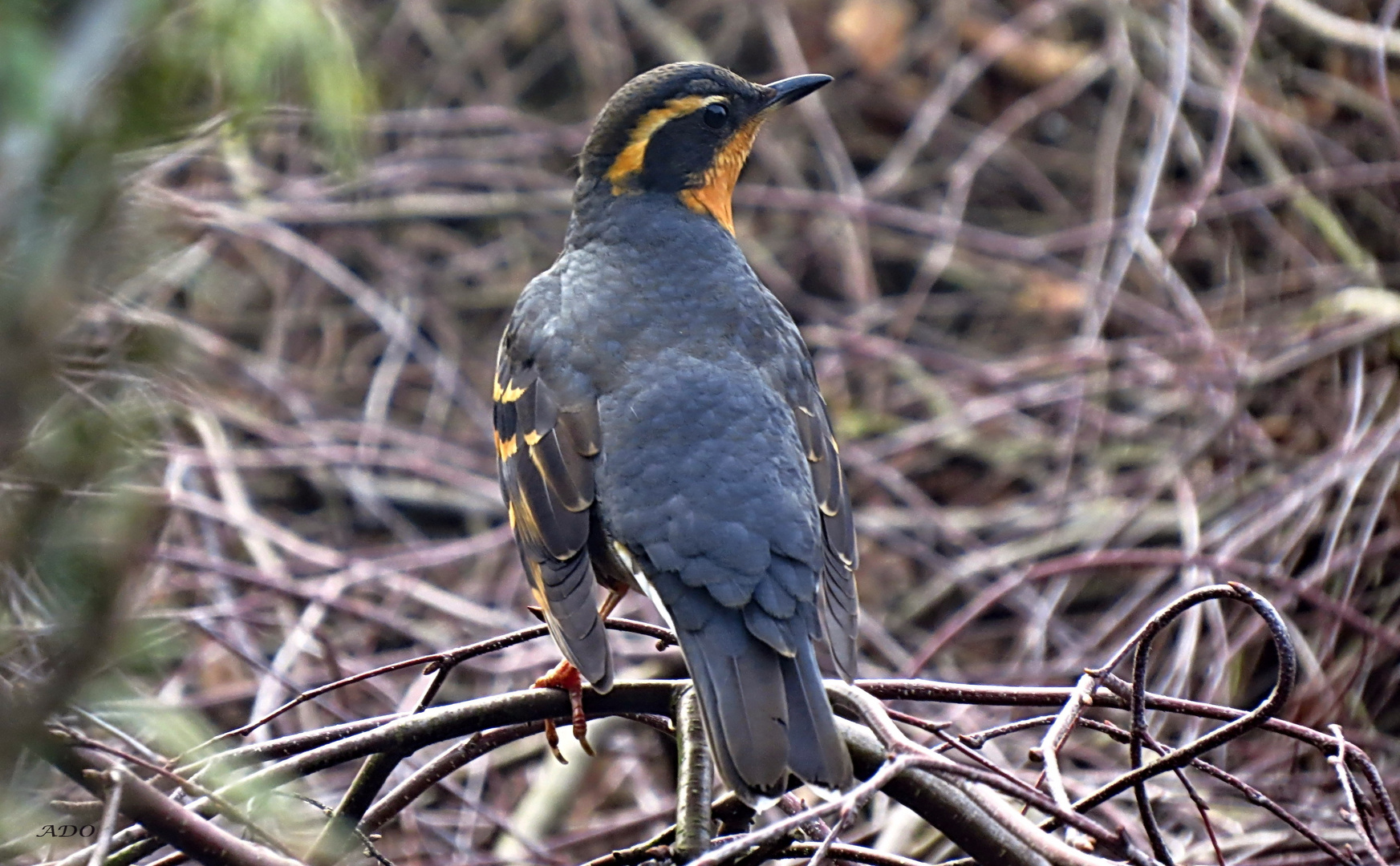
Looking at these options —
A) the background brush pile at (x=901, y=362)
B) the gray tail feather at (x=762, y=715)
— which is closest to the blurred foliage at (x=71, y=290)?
the background brush pile at (x=901, y=362)

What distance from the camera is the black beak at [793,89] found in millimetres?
4262

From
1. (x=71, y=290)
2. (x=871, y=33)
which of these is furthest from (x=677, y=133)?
(x=871, y=33)

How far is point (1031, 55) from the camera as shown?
8.48 meters

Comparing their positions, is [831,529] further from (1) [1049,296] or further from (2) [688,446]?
(1) [1049,296]

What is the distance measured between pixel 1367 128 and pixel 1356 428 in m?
2.01

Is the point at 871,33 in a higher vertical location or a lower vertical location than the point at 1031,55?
higher

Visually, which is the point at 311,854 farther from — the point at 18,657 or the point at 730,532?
the point at 730,532

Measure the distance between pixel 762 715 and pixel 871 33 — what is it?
6932 mm

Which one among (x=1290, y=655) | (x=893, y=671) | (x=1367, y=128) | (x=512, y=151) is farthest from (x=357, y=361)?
(x=1290, y=655)

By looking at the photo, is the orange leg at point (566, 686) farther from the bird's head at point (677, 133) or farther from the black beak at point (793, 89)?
the black beak at point (793, 89)

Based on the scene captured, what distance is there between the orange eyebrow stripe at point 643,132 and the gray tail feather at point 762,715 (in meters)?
1.86

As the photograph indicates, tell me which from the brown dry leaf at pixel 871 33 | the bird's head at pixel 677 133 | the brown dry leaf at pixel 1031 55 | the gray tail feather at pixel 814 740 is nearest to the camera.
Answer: the gray tail feather at pixel 814 740

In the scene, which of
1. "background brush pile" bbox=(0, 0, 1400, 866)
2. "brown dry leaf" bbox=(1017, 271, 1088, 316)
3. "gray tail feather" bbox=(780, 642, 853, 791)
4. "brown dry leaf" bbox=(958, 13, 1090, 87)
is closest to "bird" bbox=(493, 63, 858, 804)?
"gray tail feather" bbox=(780, 642, 853, 791)

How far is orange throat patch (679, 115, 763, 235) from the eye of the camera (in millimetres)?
4254
